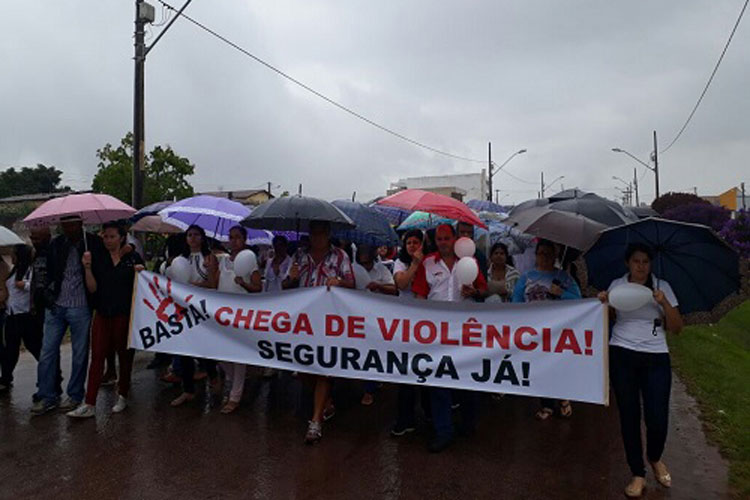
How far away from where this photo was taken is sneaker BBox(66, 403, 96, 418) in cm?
509

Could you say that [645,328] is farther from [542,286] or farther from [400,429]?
[400,429]

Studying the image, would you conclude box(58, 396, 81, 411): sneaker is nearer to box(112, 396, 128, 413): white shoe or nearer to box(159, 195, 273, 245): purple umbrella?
box(112, 396, 128, 413): white shoe

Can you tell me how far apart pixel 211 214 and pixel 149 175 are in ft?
73.7

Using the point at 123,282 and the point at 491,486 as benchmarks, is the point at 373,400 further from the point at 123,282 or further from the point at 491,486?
the point at 123,282

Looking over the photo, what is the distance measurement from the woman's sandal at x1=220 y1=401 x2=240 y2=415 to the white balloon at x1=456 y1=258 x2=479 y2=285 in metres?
2.59

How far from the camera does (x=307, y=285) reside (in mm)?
4883

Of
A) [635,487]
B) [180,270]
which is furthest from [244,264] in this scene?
[635,487]

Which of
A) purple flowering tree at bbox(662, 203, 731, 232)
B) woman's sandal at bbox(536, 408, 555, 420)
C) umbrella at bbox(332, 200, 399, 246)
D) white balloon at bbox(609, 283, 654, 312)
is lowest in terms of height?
woman's sandal at bbox(536, 408, 555, 420)

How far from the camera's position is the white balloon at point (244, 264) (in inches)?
214

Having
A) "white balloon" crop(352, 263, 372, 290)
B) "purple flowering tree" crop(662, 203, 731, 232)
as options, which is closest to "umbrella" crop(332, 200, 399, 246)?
"white balloon" crop(352, 263, 372, 290)

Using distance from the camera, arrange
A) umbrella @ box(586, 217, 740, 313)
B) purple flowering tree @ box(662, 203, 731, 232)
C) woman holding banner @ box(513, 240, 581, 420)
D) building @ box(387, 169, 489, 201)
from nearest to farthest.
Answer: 1. umbrella @ box(586, 217, 740, 313)
2. woman holding banner @ box(513, 240, 581, 420)
3. purple flowering tree @ box(662, 203, 731, 232)
4. building @ box(387, 169, 489, 201)

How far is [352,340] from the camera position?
4.59 metres

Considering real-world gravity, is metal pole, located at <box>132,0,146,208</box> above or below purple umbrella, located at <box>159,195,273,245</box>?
above

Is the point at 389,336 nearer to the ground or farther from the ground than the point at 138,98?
nearer to the ground
